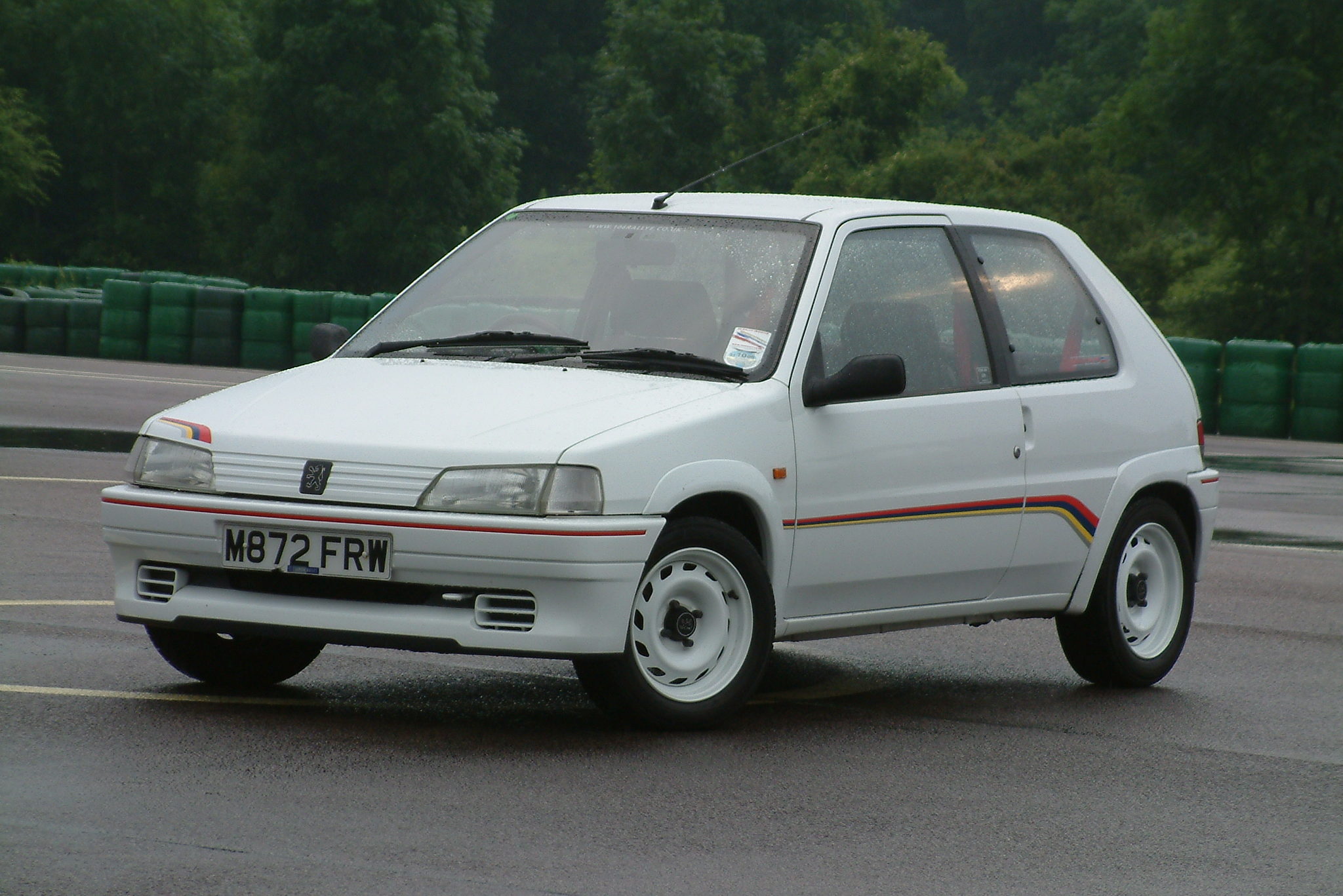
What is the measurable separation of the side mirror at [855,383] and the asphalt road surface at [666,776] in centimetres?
107

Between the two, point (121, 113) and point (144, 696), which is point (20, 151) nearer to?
point (121, 113)

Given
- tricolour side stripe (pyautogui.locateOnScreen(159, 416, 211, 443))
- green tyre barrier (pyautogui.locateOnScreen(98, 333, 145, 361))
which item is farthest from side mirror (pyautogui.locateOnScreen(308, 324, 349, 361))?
green tyre barrier (pyautogui.locateOnScreen(98, 333, 145, 361))

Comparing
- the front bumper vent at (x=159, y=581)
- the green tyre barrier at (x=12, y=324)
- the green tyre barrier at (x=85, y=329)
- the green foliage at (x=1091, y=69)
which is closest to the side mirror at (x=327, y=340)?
the front bumper vent at (x=159, y=581)

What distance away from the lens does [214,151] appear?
79.4 metres

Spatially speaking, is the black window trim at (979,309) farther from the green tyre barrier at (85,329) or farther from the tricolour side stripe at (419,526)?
the green tyre barrier at (85,329)

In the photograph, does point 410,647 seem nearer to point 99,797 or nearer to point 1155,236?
point 99,797

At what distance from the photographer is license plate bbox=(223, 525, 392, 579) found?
6.10 metres

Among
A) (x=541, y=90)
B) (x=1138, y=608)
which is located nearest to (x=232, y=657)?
(x=1138, y=608)

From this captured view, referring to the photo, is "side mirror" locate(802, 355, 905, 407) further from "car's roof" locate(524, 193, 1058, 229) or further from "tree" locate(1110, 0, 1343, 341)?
"tree" locate(1110, 0, 1343, 341)

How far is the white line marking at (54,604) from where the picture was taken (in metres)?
8.54

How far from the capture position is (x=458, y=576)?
608 cm

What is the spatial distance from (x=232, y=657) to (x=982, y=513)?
2.61 metres

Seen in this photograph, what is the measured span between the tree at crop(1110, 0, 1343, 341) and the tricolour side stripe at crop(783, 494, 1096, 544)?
134 ft

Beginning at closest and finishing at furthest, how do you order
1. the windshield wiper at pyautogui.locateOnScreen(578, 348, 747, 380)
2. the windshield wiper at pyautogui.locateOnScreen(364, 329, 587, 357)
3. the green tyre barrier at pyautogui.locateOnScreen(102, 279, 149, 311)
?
the windshield wiper at pyautogui.locateOnScreen(578, 348, 747, 380) < the windshield wiper at pyautogui.locateOnScreen(364, 329, 587, 357) < the green tyre barrier at pyautogui.locateOnScreen(102, 279, 149, 311)
